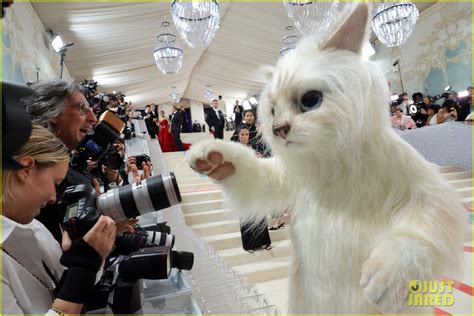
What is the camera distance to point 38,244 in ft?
3.09

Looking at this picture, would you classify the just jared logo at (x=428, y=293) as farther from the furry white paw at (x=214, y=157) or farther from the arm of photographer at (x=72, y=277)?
the arm of photographer at (x=72, y=277)

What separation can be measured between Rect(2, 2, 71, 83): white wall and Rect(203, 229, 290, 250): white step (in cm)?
260

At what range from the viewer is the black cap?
37 centimetres

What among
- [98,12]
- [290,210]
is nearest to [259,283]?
[290,210]

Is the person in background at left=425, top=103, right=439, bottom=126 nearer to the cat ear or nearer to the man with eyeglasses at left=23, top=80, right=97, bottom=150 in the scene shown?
the cat ear

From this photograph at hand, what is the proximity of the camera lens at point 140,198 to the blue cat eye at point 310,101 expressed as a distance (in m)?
0.43

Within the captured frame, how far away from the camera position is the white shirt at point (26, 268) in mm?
726

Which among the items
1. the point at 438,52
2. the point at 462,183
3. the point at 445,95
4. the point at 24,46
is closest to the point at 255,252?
the point at 462,183

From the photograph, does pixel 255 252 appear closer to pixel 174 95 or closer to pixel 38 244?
pixel 38 244

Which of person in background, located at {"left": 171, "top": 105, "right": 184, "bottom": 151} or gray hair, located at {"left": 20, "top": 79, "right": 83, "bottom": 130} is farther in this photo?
person in background, located at {"left": 171, "top": 105, "right": 184, "bottom": 151}

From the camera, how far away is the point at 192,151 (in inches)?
34.9

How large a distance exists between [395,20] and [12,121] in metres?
4.48

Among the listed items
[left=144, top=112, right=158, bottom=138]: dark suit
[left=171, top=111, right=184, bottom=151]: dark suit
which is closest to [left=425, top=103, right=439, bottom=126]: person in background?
[left=171, top=111, right=184, bottom=151]: dark suit

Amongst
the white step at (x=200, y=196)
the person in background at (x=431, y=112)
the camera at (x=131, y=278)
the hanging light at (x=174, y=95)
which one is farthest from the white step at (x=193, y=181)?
the hanging light at (x=174, y=95)
